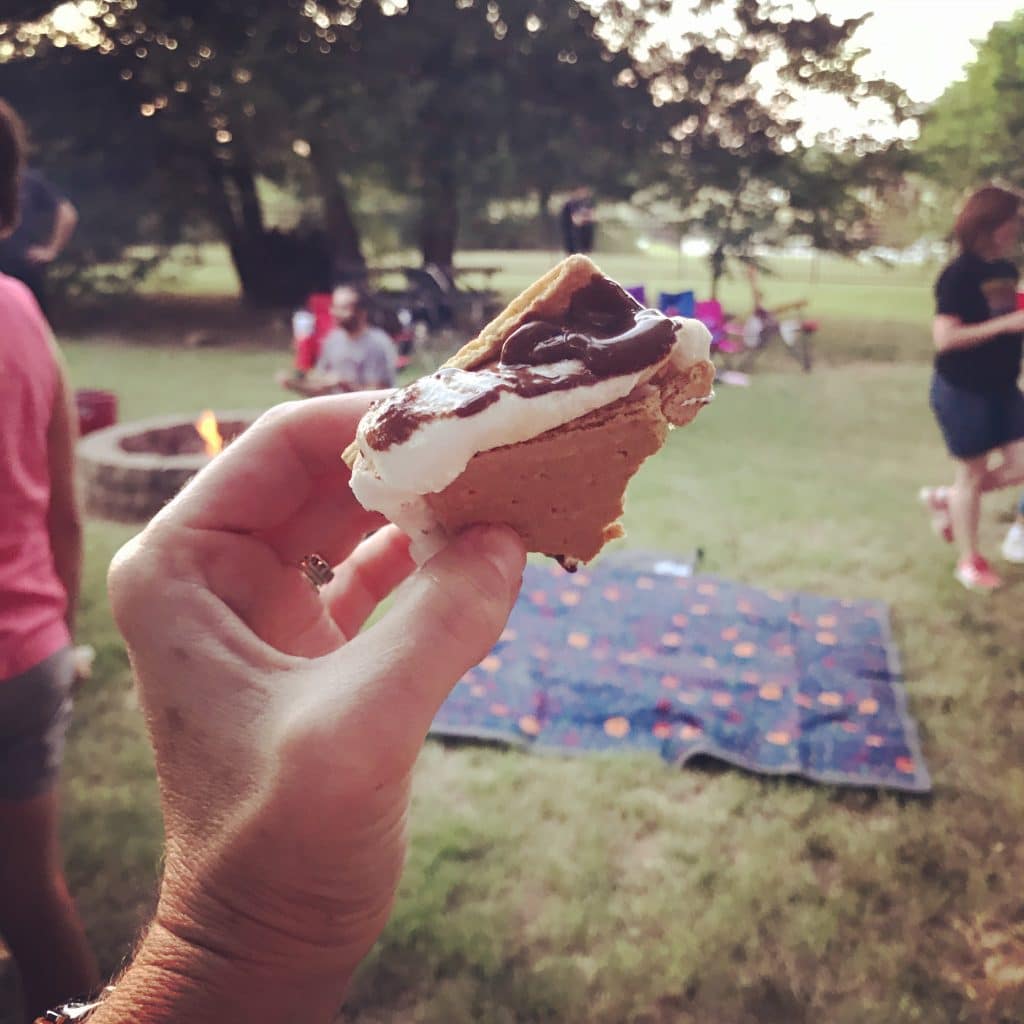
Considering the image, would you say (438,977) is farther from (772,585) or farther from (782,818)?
(772,585)

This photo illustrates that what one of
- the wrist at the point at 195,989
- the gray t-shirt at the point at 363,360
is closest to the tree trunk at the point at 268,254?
the gray t-shirt at the point at 363,360

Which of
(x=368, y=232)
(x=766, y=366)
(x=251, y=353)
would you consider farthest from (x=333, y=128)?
(x=766, y=366)

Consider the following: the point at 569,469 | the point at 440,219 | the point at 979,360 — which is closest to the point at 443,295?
the point at 440,219

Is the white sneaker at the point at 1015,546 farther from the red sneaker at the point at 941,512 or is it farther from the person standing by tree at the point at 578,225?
the person standing by tree at the point at 578,225

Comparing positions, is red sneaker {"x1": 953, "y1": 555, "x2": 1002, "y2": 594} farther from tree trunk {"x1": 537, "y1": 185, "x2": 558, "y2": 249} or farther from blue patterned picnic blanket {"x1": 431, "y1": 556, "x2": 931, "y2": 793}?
tree trunk {"x1": 537, "y1": 185, "x2": 558, "y2": 249}

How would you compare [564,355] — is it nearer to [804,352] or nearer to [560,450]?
[560,450]

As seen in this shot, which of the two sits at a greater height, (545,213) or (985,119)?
(985,119)

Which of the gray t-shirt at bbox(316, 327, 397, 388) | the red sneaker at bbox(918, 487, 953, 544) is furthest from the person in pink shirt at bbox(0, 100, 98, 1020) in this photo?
the red sneaker at bbox(918, 487, 953, 544)
